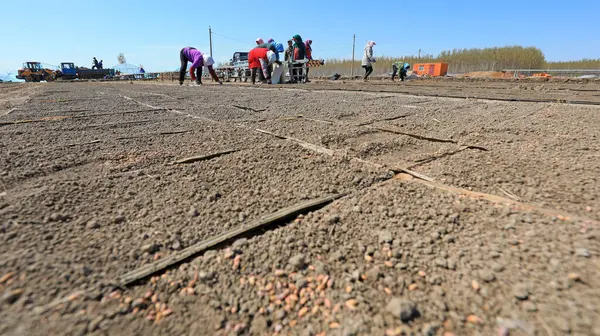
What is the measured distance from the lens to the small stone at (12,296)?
112cm

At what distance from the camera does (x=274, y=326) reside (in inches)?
43.2

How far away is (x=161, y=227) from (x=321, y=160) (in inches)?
53.5

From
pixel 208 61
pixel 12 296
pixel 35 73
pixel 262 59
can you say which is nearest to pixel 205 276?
pixel 12 296

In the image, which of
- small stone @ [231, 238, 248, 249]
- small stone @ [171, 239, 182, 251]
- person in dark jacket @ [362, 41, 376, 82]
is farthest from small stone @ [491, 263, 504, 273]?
person in dark jacket @ [362, 41, 376, 82]

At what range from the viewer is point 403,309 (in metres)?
1.09

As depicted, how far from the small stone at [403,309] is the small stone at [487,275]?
32cm

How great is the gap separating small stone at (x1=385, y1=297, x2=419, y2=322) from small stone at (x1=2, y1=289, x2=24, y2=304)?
136 centimetres

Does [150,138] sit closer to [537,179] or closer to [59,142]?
[59,142]

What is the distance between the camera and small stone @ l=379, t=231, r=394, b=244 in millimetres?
1497

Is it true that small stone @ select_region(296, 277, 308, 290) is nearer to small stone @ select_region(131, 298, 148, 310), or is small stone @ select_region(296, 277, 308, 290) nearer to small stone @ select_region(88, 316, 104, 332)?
small stone @ select_region(131, 298, 148, 310)

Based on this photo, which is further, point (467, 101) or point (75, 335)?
point (467, 101)

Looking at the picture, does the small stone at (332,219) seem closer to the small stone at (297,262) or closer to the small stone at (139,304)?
the small stone at (297,262)

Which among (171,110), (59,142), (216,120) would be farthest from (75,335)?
(171,110)

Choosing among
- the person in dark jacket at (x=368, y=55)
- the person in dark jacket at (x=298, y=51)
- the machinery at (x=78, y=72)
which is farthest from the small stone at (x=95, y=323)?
the machinery at (x=78, y=72)
